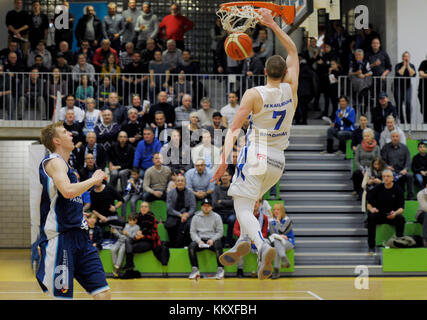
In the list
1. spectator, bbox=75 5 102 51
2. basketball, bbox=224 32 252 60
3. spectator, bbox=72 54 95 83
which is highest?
spectator, bbox=75 5 102 51

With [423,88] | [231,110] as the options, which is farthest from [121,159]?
[423,88]

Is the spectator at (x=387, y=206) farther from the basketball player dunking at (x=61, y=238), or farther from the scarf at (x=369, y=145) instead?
the basketball player dunking at (x=61, y=238)

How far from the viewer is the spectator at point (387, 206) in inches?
499

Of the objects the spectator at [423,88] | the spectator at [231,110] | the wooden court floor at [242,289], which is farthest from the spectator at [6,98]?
the spectator at [423,88]

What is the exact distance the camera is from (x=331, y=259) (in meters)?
12.8

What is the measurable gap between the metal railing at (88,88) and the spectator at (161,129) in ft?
4.56

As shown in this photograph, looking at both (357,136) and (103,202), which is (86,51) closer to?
(103,202)

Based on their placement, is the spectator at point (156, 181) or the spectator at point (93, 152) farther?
the spectator at point (93, 152)

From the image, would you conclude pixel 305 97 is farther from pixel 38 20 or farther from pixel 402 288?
pixel 38 20

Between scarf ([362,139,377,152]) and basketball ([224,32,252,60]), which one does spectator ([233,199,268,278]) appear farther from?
basketball ([224,32,252,60])

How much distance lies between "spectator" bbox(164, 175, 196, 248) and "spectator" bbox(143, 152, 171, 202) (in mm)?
476

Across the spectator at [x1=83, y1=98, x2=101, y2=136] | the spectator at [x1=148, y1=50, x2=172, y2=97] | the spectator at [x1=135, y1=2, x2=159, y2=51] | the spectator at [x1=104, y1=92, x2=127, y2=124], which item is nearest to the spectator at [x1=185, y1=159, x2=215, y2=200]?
the spectator at [x1=104, y1=92, x2=127, y2=124]

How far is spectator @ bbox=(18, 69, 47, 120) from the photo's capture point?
51.1 ft

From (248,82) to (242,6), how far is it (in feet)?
31.1
